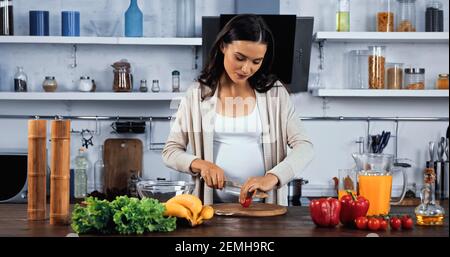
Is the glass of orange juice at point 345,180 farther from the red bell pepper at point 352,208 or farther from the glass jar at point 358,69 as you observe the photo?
the glass jar at point 358,69

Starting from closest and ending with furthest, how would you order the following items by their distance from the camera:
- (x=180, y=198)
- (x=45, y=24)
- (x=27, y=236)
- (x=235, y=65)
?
1. (x=27, y=236)
2. (x=180, y=198)
3. (x=235, y=65)
4. (x=45, y=24)

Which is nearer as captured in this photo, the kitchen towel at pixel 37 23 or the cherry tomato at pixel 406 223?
the cherry tomato at pixel 406 223

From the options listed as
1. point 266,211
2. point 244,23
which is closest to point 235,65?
point 244,23

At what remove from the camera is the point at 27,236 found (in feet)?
6.18

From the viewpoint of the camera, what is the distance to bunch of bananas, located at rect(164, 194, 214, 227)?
2.04 meters

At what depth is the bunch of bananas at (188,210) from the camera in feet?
6.68

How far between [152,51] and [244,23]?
4.99ft

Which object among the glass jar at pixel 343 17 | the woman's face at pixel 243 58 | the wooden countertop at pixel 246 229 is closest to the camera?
the wooden countertop at pixel 246 229

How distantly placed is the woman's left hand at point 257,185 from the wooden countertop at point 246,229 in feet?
0.25

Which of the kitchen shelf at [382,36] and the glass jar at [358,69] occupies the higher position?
the kitchen shelf at [382,36]

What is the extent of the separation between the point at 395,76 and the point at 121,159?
1494 mm

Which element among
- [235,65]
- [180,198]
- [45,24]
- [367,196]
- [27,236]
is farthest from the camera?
[45,24]

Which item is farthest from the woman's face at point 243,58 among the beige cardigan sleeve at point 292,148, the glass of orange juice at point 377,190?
the glass of orange juice at point 377,190

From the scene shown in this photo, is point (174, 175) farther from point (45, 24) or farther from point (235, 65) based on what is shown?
point (235, 65)
